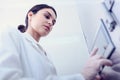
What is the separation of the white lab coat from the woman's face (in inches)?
8.5

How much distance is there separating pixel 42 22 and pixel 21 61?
40 cm

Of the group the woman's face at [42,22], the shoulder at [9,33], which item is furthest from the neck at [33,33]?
the shoulder at [9,33]

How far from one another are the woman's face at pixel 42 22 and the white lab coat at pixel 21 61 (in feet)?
0.71

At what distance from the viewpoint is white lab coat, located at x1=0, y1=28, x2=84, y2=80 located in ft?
2.76

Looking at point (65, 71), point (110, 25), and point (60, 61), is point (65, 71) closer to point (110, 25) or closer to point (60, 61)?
point (60, 61)

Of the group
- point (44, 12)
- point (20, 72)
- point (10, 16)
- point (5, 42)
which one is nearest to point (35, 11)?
point (44, 12)

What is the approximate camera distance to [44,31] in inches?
51.0

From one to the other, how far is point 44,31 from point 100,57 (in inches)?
16.9

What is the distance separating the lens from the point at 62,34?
5.50ft

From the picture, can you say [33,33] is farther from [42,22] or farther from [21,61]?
[21,61]

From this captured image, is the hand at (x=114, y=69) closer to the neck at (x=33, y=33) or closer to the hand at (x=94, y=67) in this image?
the hand at (x=94, y=67)

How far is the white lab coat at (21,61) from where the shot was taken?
0.84 metres

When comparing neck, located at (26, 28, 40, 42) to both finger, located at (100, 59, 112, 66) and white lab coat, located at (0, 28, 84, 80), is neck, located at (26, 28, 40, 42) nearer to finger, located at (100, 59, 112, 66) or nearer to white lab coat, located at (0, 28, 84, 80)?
white lab coat, located at (0, 28, 84, 80)

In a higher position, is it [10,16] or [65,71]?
[10,16]
